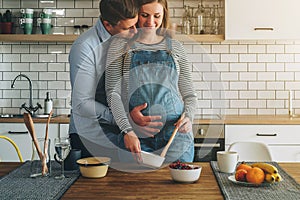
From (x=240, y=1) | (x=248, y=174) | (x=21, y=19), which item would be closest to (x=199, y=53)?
(x=240, y=1)

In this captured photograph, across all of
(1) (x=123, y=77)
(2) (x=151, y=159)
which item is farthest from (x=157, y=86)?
(2) (x=151, y=159)

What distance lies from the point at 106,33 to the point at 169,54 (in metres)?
0.39

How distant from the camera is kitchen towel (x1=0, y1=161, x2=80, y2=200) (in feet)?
5.88

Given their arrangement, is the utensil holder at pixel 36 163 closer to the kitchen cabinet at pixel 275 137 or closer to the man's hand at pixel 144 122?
the man's hand at pixel 144 122

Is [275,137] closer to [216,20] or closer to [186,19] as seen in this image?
[216,20]

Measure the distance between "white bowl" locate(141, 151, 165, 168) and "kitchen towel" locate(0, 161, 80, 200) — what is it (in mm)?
311

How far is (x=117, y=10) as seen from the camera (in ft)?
8.67

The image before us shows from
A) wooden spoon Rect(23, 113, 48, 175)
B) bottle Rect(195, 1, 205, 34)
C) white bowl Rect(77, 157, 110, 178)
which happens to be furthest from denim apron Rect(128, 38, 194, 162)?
bottle Rect(195, 1, 205, 34)

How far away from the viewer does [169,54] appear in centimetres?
260

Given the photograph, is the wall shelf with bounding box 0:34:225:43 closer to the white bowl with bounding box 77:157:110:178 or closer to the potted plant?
the potted plant

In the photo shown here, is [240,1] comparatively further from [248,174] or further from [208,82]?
[248,174]

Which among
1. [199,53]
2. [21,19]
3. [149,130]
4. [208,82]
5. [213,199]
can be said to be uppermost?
[21,19]

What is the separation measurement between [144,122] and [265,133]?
5.65 feet

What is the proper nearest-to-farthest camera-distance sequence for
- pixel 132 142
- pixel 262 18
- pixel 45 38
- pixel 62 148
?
pixel 62 148, pixel 132 142, pixel 262 18, pixel 45 38
